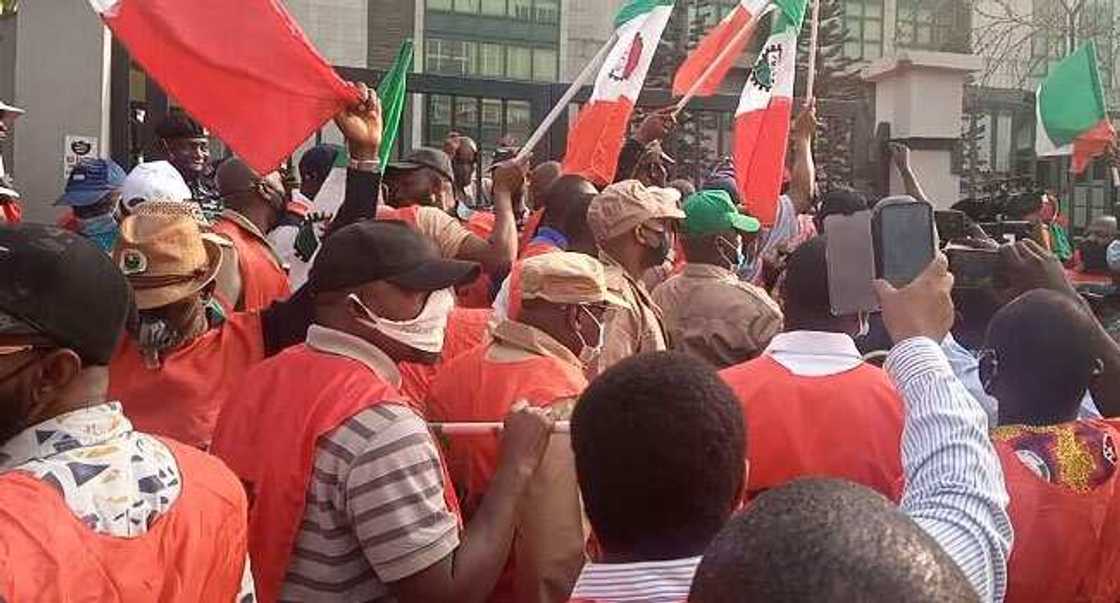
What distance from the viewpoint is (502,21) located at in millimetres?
36844

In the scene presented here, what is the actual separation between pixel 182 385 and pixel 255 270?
1016mm

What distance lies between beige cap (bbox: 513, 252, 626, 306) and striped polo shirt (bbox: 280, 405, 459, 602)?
94cm

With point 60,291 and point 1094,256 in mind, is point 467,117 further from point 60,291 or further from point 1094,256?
point 60,291

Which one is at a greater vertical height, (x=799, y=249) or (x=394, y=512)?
(x=799, y=249)

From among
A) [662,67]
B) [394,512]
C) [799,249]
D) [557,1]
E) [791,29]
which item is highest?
[557,1]

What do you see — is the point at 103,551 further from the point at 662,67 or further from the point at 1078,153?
the point at 662,67

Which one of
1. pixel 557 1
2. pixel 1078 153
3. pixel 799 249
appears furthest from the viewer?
pixel 557 1

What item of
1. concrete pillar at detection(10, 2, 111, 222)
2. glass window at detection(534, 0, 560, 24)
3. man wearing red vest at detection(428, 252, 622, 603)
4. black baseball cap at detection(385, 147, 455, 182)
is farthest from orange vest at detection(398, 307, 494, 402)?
glass window at detection(534, 0, 560, 24)

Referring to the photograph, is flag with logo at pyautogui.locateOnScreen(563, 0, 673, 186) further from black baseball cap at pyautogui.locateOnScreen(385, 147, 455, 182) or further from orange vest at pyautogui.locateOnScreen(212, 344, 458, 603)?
orange vest at pyautogui.locateOnScreen(212, 344, 458, 603)

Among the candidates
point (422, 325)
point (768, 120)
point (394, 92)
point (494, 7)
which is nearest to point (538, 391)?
point (422, 325)

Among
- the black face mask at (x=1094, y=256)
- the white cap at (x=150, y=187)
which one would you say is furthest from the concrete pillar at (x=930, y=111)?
the white cap at (x=150, y=187)

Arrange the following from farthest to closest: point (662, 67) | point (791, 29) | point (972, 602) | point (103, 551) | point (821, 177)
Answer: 1. point (662, 67)
2. point (821, 177)
3. point (791, 29)
4. point (103, 551)
5. point (972, 602)

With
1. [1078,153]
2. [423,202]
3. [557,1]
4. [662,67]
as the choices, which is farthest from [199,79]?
[557,1]

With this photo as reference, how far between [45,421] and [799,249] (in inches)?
82.8
